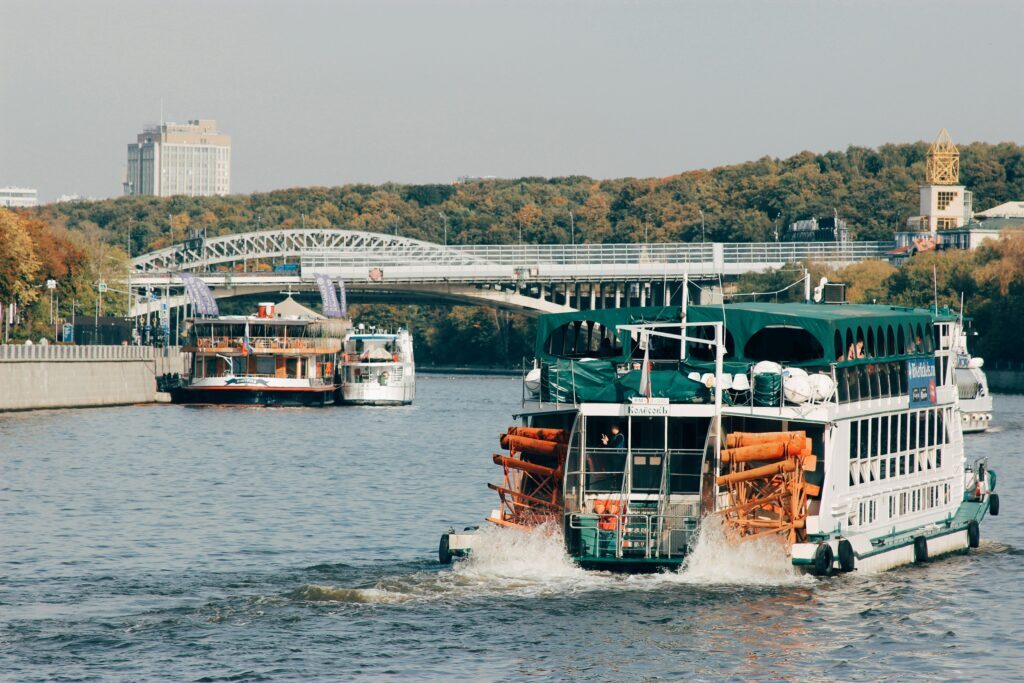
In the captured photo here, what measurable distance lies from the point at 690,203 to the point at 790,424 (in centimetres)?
16332

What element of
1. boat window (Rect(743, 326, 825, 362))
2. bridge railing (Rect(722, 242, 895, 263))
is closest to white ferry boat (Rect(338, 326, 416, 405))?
bridge railing (Rect(722, 242, 895, 263))

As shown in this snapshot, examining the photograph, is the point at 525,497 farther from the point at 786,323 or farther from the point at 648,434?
the point at 786,323

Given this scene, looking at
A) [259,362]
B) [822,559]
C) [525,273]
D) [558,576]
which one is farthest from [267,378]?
[822,559]

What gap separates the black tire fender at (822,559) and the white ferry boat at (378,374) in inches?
3138

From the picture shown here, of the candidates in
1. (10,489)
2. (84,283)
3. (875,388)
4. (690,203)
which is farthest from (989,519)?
(690,203)

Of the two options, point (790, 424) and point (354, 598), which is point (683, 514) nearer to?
point (790, 424)

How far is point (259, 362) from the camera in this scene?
111312mm

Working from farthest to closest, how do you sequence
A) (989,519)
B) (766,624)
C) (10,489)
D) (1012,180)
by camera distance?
(1012,180)
(10,489)
(989,519)
(766,624)

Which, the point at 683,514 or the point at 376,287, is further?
the point at 376,287

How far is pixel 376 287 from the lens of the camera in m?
147

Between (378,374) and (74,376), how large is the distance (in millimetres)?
22012

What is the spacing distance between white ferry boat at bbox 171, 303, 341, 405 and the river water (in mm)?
59005

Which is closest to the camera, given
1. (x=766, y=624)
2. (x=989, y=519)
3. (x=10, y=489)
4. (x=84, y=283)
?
(x=766, y=624)

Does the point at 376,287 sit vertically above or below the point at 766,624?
above
